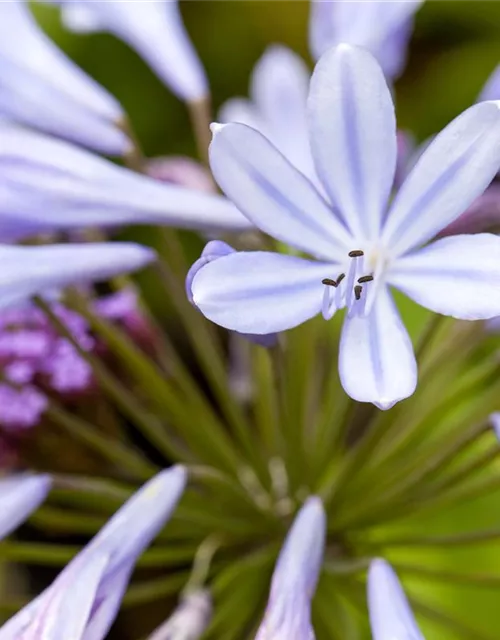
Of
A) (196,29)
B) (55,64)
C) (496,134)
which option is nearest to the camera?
(496,134)

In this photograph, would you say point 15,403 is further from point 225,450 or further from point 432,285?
point 432,285

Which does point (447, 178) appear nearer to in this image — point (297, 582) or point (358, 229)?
point (358, 229)

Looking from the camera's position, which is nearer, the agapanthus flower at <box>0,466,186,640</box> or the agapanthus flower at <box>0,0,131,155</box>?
the agapanthus flower at <box>0,466,186,640</box>

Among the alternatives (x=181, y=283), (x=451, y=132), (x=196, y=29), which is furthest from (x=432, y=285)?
(x=196, y=29)

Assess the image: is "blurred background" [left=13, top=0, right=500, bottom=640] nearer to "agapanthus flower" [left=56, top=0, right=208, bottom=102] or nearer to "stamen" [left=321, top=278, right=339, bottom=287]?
"agapanthus flower" [left=56, top=0, right=208, bottom=102]

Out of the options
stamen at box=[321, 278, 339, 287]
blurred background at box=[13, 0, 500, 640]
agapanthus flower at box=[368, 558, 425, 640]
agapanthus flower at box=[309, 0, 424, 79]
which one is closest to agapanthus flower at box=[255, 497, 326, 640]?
agapanthus flower at box=[368, 558, 425, 640]

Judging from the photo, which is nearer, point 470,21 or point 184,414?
point 184,414
